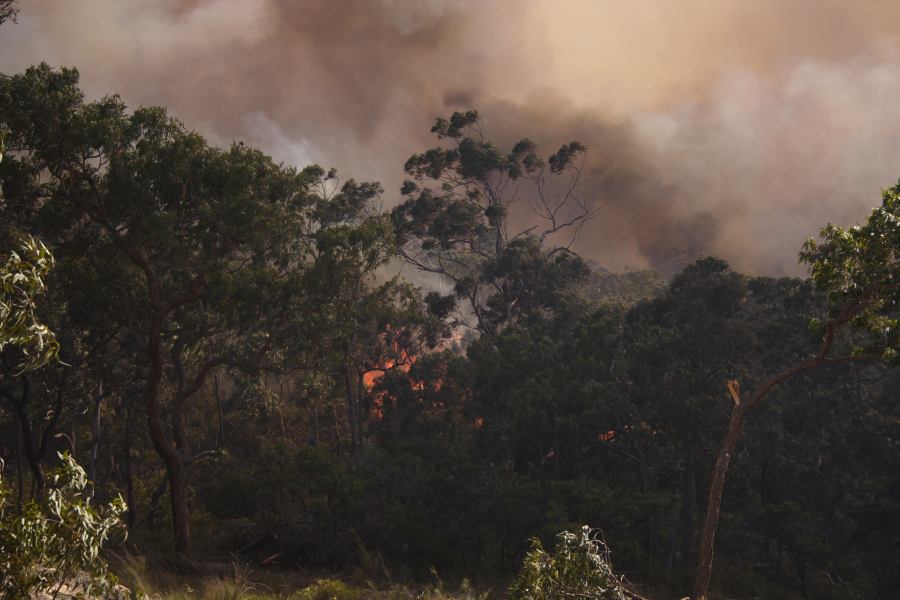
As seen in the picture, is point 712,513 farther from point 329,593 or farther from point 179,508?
point 179,508

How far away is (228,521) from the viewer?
25656 mm

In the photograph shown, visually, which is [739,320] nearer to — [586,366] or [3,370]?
[586,366]

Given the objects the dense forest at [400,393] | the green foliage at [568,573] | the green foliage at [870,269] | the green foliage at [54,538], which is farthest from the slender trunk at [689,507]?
the green foliage at [54,538]

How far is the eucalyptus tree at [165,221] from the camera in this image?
1664cm

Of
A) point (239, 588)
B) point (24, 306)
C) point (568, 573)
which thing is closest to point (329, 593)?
point (239, 588)

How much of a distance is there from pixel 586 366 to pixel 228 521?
1459 cm

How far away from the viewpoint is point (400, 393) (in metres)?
38.3

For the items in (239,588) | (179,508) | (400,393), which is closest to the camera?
(239,588)

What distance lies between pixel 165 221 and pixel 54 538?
1312 cm

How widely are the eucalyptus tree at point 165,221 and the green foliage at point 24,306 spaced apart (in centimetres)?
1304

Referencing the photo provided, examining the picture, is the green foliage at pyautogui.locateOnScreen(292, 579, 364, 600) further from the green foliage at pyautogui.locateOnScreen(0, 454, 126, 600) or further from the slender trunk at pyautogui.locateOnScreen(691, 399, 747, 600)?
the green foliage at pyautogui.locateOnScreen(0, 454, 126, 600)

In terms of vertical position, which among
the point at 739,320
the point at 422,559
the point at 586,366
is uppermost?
the point at 739,320

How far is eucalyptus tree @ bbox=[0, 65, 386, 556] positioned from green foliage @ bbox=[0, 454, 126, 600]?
12946mm

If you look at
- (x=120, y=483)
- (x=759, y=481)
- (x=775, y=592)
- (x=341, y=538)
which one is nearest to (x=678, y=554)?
(x=775, y=592)
